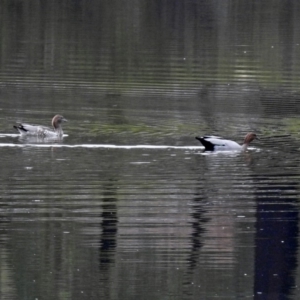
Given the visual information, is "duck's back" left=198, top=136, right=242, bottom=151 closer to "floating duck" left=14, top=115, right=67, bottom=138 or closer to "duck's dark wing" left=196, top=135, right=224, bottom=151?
"duck's dark wing" left=196, top=135, right=224, bottom=151

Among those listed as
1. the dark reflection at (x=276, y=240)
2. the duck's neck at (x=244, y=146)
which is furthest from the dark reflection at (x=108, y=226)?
the duck's neck at (x=244, y=146)

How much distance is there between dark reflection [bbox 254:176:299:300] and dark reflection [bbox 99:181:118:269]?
130 centimetres

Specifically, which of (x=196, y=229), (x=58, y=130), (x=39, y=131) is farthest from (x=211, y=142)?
(x=196, y=229)

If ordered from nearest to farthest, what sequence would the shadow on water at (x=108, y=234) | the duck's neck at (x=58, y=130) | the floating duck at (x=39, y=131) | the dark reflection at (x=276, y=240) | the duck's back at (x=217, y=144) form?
the dark reflection at (x=276, y=240) < the shadow on water at (x=108, y=234) < the duck's back at (x=217, y=144) < the floating duck at (x=39, y=131) < the duck's neck at (x=58, y=130)

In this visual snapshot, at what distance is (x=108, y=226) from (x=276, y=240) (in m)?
1.65

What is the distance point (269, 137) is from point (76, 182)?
5792 millimetres

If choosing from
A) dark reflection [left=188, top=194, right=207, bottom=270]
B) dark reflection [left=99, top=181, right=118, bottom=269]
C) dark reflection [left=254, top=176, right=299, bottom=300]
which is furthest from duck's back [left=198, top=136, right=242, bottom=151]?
dark reflection [left=188, top=194, right=207, bottom=270]

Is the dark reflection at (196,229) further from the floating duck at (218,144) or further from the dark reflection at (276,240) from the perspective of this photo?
the floating duck at (218,144)

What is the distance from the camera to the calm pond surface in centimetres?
1080

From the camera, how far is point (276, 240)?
12.2 metres

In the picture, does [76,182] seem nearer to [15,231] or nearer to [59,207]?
[59,207]

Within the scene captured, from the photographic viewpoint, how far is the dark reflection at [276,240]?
1056 cm

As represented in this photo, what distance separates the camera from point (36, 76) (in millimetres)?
29828

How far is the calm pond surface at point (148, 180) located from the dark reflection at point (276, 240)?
0.07ft
